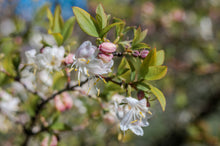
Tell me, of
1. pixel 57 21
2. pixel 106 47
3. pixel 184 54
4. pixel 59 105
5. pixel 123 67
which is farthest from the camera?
pixel 184 54

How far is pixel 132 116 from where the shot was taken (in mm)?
693

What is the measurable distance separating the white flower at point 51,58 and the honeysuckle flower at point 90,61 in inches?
3.2

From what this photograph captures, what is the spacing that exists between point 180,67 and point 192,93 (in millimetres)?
946

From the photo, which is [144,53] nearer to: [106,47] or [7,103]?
[106,47]

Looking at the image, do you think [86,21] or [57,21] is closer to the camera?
[86,21]

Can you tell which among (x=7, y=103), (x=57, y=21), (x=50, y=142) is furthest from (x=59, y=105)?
(x=57, y=21)

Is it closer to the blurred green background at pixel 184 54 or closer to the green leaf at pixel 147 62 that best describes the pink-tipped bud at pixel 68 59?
the green leaf at pixel 147 62

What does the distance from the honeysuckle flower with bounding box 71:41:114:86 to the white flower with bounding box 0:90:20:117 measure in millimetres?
572

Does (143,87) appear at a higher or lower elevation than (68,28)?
lower

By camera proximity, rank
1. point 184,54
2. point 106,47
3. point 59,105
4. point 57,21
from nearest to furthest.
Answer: point 106,47 < point 57,21 < point 59,105 < point 184,54

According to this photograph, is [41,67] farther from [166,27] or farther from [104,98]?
[166,27]

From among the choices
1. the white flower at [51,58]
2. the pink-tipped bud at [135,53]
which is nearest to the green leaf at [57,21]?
the white flower at [51,58]

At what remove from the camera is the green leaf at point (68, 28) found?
81 centimetres

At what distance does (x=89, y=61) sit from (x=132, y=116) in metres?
0.23
